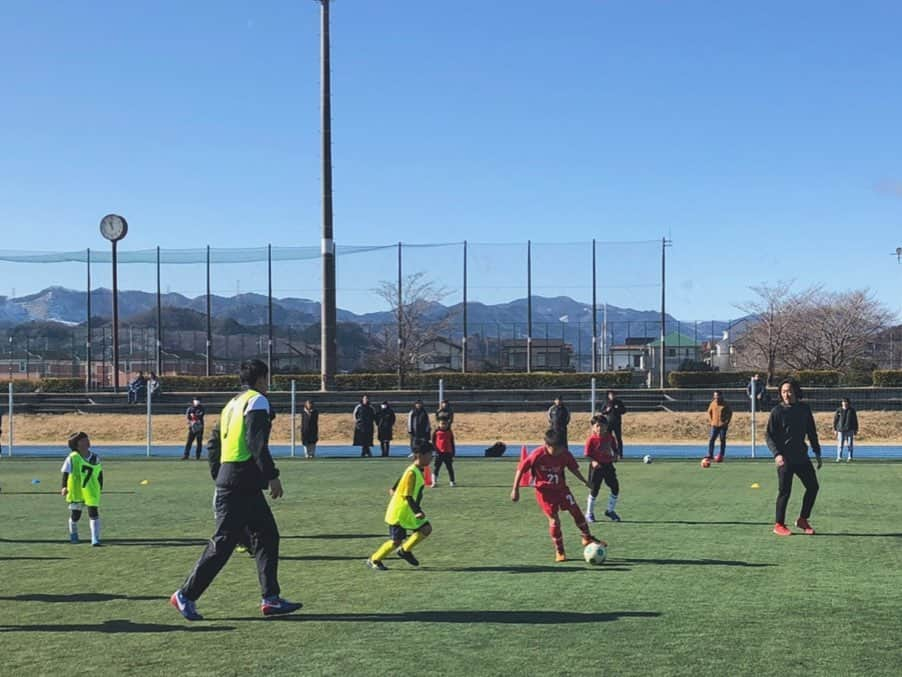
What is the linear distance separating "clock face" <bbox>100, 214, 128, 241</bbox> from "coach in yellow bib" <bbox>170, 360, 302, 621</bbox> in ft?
141

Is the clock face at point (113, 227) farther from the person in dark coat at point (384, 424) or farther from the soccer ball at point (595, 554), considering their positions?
the soccer ball at point (595, 554)

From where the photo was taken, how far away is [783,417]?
43.5ft

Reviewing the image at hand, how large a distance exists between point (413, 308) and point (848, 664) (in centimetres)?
5647

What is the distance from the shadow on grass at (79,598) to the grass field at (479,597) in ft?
0.15

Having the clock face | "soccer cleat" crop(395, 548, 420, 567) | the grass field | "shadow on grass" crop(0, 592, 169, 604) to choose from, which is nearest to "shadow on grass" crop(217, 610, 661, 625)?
the grass field

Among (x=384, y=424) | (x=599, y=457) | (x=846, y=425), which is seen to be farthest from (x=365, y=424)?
(x=599, y=457)

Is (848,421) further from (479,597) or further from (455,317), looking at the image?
(455,317)

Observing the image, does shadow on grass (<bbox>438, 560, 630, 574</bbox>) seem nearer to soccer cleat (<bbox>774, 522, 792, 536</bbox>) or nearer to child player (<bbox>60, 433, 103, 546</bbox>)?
soccer cleat (<bbox>774, 522, 792, 536</bbox>)

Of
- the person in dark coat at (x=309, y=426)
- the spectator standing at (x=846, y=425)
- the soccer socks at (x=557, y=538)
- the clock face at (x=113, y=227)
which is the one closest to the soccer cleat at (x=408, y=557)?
the soccer socks at (x=557, y=538)

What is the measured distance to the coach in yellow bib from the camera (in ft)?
26.7

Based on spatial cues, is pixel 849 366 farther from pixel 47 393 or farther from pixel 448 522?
pixel 448 522

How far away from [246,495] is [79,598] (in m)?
2.42

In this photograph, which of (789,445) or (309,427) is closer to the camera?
A: (789,445)

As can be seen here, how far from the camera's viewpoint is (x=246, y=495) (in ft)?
27.1
